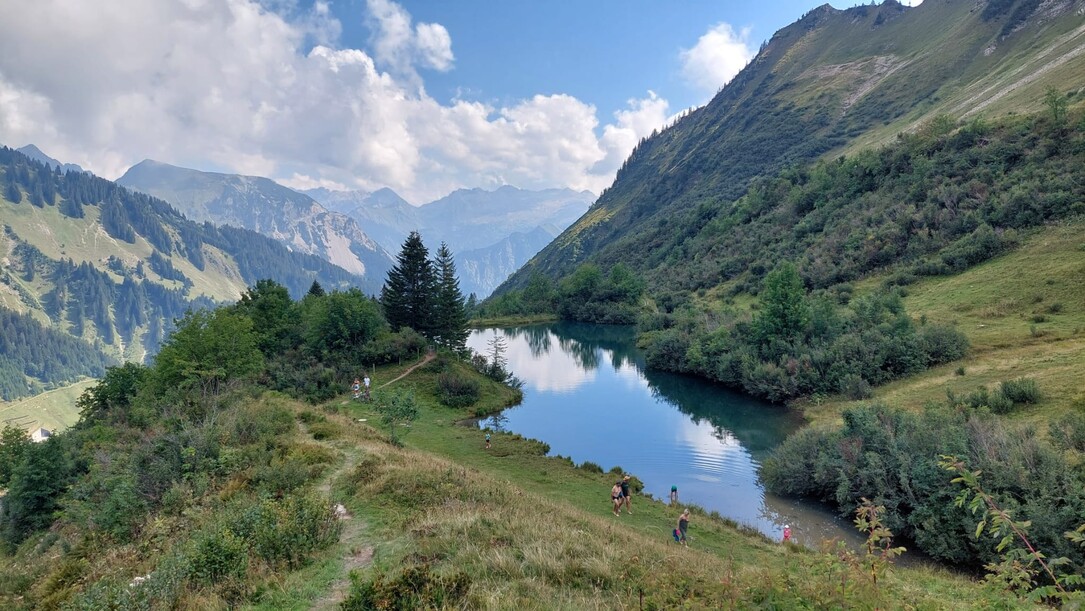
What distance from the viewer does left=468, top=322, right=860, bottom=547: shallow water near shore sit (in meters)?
26.1

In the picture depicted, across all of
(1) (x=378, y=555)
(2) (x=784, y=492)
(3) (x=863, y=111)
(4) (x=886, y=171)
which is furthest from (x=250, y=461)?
(3) (x=863, y=111)

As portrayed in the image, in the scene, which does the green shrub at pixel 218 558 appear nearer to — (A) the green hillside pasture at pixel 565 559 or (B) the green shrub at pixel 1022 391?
(A) the green hillside pasture at pixel 565 559

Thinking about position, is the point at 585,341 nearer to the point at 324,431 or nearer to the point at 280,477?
the point at 324,431

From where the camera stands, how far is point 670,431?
4006cm

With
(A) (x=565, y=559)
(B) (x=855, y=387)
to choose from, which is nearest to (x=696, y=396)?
(B) (x=855, y=387)

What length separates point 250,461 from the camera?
688 inches

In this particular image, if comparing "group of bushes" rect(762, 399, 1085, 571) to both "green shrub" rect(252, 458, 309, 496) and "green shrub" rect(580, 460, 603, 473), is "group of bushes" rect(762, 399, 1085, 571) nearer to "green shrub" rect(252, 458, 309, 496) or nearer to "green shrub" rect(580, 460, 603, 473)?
"green shrub" rect(580, 460, 603, 473)

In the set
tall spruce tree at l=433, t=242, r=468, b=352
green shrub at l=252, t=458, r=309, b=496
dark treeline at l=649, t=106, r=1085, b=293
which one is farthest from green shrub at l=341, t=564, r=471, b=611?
dark treeline at l=649, t=106, r=1085, b=293

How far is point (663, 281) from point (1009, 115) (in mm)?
60908

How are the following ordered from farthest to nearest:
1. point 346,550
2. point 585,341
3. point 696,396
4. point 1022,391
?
1. point 585,341
2. point 696,396
3. point 1022,391
4. point 346,550

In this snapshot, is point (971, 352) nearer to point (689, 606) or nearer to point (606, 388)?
point (606, 388)

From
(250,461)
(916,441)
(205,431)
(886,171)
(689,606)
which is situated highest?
(886,171)

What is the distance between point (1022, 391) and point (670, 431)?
21.4 meters

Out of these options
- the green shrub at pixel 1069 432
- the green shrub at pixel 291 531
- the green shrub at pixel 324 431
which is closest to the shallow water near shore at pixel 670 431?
the green shrub at pixel 1069 432
